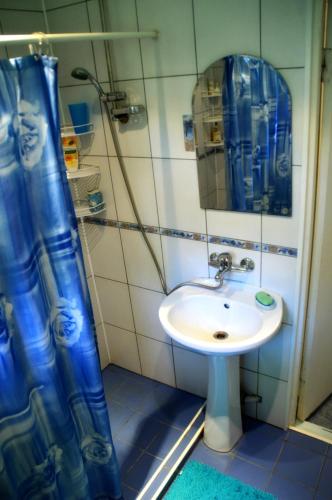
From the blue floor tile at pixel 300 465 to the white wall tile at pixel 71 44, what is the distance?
6.57ft

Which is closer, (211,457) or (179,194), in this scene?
(179,194)

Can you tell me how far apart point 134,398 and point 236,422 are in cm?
62

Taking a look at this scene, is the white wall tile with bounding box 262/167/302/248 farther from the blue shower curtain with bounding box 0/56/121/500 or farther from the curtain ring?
the curtain ring

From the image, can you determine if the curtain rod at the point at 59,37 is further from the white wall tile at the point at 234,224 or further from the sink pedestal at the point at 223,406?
the sink pedestal at the point at 223,406

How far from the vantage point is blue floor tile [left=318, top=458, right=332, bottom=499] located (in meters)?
1.67

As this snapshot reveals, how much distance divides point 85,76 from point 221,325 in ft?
4.02

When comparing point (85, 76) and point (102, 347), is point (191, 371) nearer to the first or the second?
point (102, 347)

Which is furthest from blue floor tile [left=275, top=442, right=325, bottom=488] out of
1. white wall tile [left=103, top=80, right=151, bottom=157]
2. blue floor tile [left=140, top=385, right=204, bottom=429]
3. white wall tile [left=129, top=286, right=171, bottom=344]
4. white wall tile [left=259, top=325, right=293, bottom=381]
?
white wall tile [left=103, top=80, right=151, bottom=157]

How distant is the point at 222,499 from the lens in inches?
66.2

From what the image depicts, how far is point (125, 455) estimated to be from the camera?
1910mm

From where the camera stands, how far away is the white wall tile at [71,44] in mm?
1687

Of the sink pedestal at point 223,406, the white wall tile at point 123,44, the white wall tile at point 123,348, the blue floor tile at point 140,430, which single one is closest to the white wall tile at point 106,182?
the white wall tile at point 123,44

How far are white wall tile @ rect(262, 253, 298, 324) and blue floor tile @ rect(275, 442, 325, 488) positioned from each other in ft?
2.21

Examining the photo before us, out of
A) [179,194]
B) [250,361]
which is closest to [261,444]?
[250,361]
